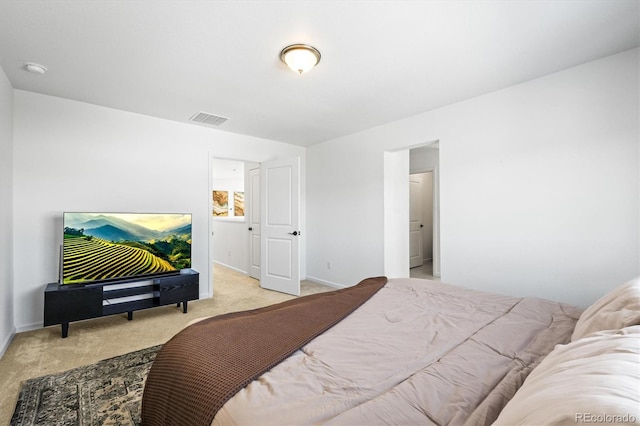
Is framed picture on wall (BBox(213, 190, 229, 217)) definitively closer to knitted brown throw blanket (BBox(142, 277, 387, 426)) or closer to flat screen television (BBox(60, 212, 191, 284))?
flat screen television (BBox(60, 212, 191, 284))

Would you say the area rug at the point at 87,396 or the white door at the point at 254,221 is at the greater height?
the white door at the point at 254,221

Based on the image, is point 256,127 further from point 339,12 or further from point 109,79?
point 339,12

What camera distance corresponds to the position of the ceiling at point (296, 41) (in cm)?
182

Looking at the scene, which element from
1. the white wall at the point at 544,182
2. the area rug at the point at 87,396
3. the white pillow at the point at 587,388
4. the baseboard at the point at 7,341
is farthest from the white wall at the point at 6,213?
the white wall at the point at 544,182

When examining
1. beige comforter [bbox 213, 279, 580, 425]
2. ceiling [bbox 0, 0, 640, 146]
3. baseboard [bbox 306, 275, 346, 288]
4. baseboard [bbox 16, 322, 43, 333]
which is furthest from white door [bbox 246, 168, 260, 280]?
beige comforter [bbox 213, 279, 580, 425]

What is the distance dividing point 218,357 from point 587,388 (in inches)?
44.0

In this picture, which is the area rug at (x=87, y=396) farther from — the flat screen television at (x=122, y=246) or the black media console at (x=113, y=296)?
the flat screen television at (x=122, y=246)

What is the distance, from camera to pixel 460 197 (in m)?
3.26

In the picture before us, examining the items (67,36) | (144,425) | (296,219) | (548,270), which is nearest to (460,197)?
(548,270)

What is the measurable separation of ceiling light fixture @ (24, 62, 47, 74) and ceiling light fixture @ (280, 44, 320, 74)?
7.08ft

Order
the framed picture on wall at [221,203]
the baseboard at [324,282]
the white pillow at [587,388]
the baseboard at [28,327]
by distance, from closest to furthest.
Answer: the white pillow at [587,388], the baseboard at [28,327], the baseboard at [324,282], the framed picture on wall at [221,203]

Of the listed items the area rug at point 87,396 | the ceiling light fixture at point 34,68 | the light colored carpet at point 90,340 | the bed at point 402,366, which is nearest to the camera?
the bed at point 402,366

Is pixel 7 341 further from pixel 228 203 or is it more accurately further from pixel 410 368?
pixel 228 203

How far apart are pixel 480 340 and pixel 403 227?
332 centimetres
